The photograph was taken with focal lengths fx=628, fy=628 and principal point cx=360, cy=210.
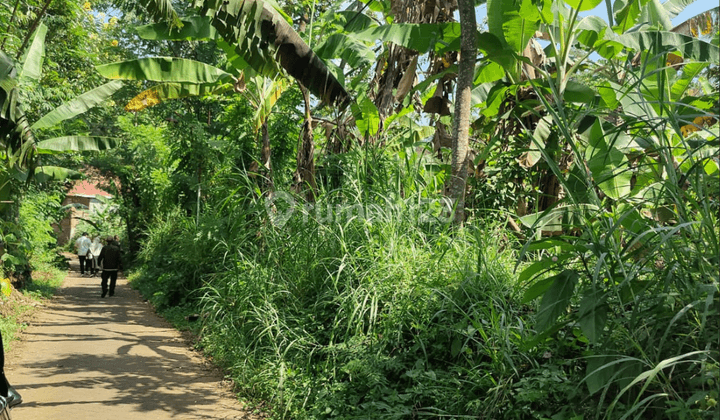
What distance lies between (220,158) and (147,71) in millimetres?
5147

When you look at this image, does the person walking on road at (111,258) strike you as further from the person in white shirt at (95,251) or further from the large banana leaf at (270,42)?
the large banana leaf at (270,42)

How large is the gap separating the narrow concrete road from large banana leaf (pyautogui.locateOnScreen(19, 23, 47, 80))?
14.6 feet

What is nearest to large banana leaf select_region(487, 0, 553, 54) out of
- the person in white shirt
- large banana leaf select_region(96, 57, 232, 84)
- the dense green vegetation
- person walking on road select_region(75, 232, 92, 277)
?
the dense green vegetation

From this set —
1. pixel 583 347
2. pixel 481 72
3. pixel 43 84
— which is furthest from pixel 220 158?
pixel 583 347

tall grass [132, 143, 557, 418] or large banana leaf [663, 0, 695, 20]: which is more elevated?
large banana leaf [663, 0, 695, 20]

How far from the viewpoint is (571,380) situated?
160 inches

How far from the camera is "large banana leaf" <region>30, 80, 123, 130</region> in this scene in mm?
10730

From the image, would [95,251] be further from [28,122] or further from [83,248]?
[28,122]

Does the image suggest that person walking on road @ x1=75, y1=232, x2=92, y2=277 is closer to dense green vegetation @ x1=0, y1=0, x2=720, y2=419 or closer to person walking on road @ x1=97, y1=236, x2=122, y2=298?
person walking on road @ x1=97, y1=236, x2=122, y2=298

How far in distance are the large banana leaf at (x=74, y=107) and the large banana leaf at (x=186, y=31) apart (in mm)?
2111

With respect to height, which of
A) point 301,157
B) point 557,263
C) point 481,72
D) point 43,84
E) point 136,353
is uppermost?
point 43,84

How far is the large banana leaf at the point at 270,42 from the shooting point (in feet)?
24.0

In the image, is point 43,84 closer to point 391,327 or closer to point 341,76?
point 341,76

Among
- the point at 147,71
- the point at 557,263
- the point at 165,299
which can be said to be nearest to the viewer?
the point at 557,263
